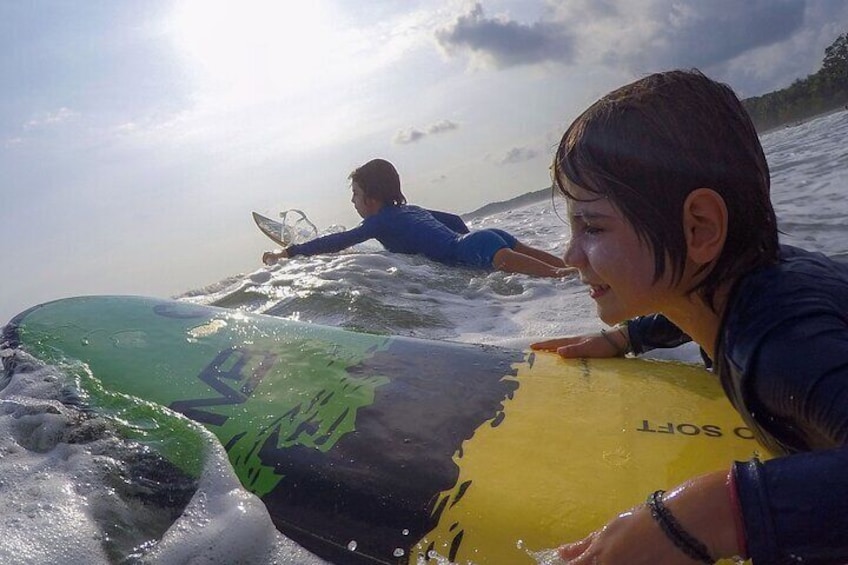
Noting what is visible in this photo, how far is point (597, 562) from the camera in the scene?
115 cm

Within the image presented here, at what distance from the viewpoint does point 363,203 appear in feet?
20.5

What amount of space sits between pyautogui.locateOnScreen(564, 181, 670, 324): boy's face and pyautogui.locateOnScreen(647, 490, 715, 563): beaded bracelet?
42 cm

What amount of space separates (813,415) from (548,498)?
622 mm

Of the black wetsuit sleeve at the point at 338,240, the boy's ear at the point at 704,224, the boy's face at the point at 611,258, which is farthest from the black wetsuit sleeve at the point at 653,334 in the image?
the black wetsuit sleeve at the point at 338,240

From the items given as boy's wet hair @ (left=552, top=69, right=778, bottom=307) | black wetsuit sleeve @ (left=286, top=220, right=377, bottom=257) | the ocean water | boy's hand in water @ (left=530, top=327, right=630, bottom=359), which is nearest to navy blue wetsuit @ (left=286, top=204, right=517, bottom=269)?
black wetsuit sleeve @ (left=286, top=220, right=377, bottom=257)

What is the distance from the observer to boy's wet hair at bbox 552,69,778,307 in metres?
1.27

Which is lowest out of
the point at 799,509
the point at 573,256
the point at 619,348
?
the point at 619,348

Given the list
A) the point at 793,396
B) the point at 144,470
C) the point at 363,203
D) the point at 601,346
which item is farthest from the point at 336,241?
the point at 793,396

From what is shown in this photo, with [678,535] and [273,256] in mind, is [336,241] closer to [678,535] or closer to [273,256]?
[273,256]

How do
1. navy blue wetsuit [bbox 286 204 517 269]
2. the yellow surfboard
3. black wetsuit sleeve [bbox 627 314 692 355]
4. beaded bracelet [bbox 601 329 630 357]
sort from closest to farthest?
the yellow surfboard, black wetsuit sleeve [bbox 627 314 692 355], beaded bracelet [bbox 601 329 630 357], navy blue wetsuit [bbox 286 204 517 269]

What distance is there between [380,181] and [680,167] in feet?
16.5

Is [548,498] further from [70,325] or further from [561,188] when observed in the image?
[70,325]

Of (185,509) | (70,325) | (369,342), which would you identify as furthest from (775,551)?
(70,325)

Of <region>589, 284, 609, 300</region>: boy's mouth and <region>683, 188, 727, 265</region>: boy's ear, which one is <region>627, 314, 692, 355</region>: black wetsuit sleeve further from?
<region>683, 188, 727, 265</region>: boy's ear
